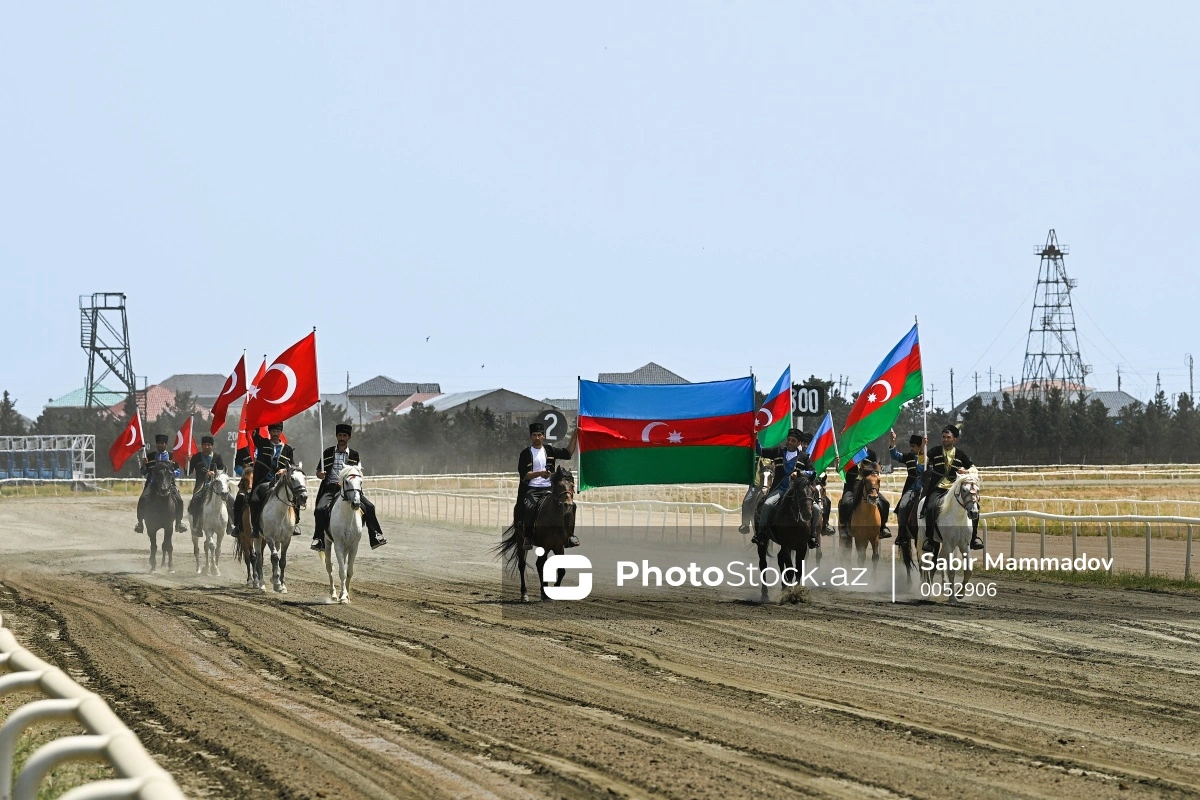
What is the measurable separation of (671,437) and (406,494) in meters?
26.6

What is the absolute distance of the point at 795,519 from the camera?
1884 centimetres

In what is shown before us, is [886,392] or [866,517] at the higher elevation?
[886,392]

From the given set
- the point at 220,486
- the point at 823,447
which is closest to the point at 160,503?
the point at 220,486

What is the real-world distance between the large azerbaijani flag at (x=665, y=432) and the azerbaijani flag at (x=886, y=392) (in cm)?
294

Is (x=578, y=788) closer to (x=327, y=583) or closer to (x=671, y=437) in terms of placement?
(x=671, y=437)

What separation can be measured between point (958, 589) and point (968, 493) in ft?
9.12

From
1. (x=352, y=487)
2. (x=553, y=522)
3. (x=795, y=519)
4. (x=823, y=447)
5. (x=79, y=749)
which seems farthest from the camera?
(x=823, y=447)

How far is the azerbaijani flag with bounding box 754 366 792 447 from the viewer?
2523 cm

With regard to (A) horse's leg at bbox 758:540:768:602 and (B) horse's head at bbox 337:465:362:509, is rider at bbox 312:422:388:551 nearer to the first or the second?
(B) horse's head at bbox 337:465:362:509

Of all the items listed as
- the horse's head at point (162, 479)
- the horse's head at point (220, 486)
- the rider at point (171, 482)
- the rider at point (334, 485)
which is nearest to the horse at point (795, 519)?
the rider at point (334, 485)

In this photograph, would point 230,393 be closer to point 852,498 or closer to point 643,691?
point 852,498

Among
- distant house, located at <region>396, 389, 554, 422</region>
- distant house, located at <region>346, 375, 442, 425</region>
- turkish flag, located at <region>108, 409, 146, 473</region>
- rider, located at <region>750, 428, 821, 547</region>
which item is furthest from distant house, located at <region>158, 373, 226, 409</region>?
rider, located at <region>750, 428, 821, 547</region>

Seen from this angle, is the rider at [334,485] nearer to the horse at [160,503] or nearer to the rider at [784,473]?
the rider at [784,473]

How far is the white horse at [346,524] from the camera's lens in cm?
1944
